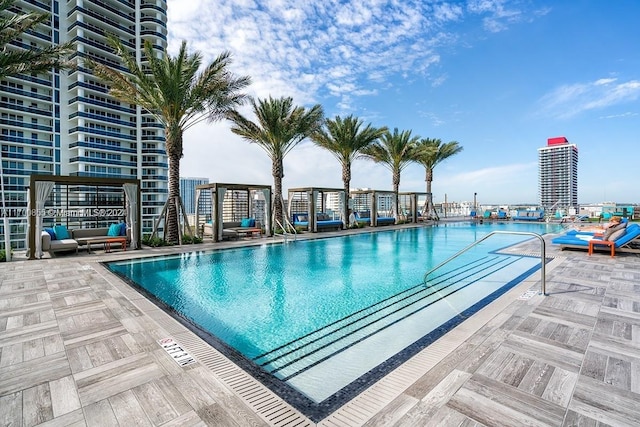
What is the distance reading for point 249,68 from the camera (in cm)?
1210

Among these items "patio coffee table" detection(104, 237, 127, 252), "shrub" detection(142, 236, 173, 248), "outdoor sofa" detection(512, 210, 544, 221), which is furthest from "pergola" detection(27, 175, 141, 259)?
"outdoor sofa" detection(512, 210, 544, 221)

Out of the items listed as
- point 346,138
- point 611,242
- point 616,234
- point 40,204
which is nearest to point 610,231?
point 616,234

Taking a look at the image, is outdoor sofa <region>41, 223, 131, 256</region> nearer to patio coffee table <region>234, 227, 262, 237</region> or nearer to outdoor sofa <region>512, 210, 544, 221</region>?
patio coffee table <region>234, 227, 262, 237</region>

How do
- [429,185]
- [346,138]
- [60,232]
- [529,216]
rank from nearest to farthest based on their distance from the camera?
[60,232] → [346,138] → [529,216] → [429,185]

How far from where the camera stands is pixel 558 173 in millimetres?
41844

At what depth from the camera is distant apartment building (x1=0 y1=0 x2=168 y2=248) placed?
133ft

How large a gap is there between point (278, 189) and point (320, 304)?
10.6 metres

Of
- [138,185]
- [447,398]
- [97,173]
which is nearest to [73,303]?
[447,398]

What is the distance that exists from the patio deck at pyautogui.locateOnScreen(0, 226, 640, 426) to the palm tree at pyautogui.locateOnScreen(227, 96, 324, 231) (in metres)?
11.3

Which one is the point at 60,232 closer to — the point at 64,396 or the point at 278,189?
the point at 278,189

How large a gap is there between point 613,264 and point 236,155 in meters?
17.4

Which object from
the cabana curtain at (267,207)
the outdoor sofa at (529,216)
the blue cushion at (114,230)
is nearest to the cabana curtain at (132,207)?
the blue cushion at (114,230)

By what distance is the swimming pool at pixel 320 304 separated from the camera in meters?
2.88

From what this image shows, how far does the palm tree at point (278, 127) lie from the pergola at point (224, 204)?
3.93ft
